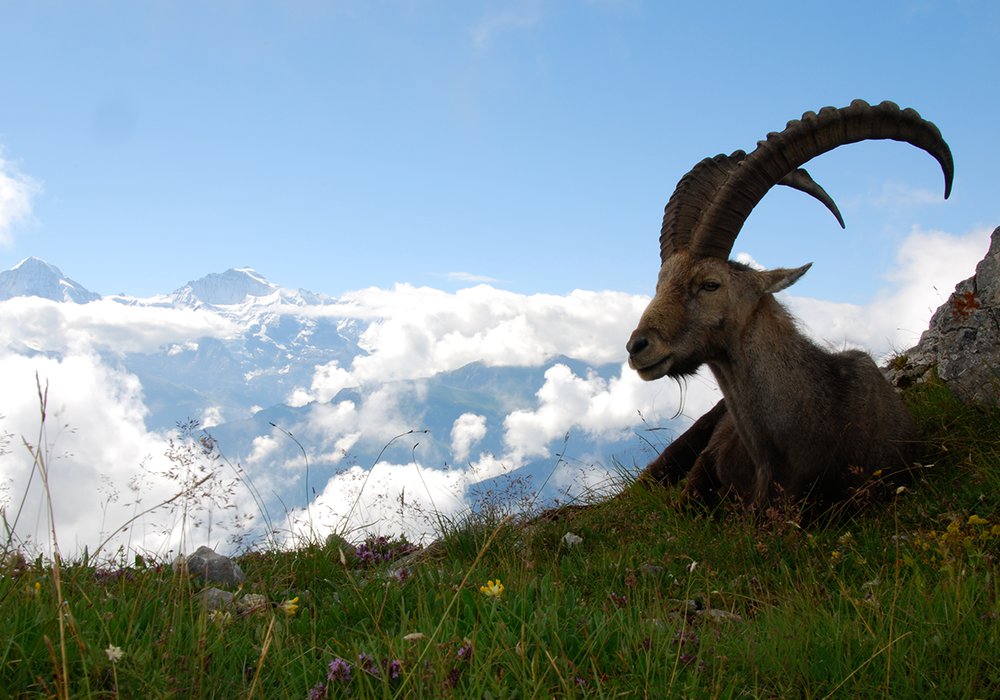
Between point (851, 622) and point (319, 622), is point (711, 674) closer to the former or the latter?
point (851, 622)

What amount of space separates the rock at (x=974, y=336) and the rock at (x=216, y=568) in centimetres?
703

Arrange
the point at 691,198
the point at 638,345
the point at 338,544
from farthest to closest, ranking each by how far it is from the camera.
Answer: the point at 691,198
the point at 638,345
the point at 338,544

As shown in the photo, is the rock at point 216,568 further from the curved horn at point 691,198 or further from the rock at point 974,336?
the rock at point 974,336

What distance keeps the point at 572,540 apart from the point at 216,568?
2.88 meters

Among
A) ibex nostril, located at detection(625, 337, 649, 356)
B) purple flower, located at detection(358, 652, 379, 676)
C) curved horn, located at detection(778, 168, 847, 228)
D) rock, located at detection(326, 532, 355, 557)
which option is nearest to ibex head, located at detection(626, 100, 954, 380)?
ibex nostril, located at detection(625, 337, 649, 356)

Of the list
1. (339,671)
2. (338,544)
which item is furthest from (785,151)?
(339,671)

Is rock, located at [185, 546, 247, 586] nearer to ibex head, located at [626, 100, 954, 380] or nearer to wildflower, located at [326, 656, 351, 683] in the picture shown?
wildflower, located at [326, 656, 351, 683]

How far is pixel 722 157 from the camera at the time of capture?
27.1ft

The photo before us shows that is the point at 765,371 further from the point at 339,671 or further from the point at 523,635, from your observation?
the point at 339,671

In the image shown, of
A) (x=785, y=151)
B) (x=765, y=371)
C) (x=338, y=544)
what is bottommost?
(x=338, y=544)

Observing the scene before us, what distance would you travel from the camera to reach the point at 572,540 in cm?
678

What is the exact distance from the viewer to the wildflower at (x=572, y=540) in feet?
22.0

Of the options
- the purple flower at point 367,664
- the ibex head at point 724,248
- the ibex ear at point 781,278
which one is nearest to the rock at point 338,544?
the ibex head at point 724,248

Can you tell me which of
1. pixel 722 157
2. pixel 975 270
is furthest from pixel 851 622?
pixel 975 270
